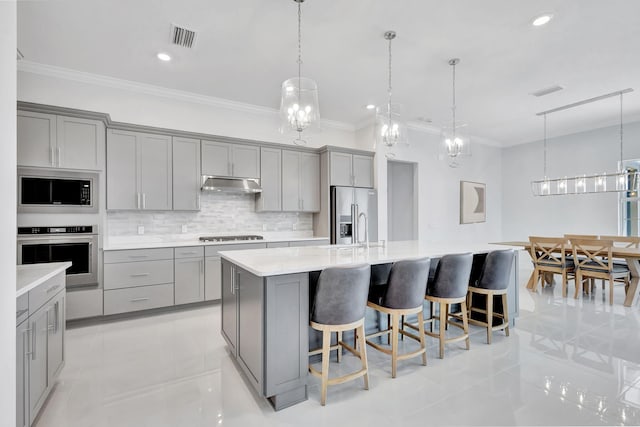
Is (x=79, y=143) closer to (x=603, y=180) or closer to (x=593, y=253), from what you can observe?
(x=593, y=253)

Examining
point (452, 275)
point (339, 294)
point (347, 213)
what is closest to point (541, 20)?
point (452, 275)

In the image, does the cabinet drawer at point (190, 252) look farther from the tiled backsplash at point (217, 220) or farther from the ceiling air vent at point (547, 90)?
the ceiling air vent at point (547, 90)

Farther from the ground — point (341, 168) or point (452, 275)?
point (341, 168)

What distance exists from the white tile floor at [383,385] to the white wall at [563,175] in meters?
3.72

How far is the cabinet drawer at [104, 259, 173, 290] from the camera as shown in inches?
139

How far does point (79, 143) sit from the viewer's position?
11.1 ft

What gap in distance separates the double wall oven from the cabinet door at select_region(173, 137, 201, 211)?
3.45 ft

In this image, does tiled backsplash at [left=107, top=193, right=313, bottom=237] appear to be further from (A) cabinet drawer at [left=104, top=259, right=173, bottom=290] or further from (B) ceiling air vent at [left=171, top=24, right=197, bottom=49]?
(B) ceiling air vent at [left=171, top=24, right=197, bottom=49]

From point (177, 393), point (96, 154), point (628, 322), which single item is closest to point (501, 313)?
point (628, 322)

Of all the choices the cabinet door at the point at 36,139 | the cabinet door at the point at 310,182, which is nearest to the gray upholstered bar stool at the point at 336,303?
the cabinet door at the point at 310,182

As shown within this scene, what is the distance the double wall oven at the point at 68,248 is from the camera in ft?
10.2

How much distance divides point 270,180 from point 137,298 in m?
2.41

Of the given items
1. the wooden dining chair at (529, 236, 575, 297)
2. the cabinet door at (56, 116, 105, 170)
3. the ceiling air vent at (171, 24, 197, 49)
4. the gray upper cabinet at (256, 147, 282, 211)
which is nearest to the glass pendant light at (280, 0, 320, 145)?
the ceiling air vent at (171, 24, 197, 49)

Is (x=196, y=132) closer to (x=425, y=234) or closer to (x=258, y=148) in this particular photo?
(x=258, y=148)
